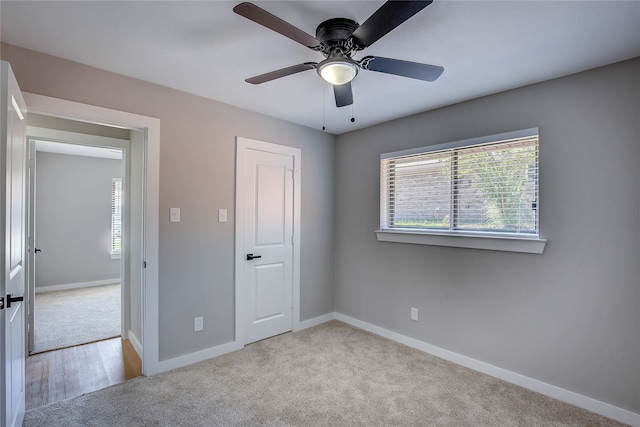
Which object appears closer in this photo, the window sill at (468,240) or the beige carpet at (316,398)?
the beige carpet at (316,398)

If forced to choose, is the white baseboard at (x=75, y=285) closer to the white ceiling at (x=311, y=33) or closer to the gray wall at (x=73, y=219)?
the gray wall at (x=73, y=219)

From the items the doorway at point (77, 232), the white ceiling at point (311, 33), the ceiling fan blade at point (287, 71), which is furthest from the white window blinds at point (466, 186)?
the doorway at point (77, 232)

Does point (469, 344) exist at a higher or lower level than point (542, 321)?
lower

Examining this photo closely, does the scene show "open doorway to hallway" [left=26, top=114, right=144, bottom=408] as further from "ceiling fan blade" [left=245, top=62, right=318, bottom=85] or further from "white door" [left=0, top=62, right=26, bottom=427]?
"ceiling fan blade" [left=245, top=62, right=318, bottom=85]

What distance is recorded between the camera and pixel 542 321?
7.62ft

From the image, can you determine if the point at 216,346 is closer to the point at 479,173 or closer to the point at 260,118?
the point at 260,118

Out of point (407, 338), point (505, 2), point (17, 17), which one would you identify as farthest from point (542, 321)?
point (17, 17)

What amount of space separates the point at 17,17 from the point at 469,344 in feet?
12.6

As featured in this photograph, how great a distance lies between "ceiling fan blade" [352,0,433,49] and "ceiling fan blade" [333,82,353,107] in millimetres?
350

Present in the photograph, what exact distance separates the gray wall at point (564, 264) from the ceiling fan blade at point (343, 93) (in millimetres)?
1293

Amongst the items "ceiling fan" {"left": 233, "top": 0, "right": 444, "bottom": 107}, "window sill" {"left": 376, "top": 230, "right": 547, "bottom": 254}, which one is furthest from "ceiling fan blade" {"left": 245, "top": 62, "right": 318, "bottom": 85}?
"window sill" {"left": 376, "top": 230, "right": 547, "bottom": 254}

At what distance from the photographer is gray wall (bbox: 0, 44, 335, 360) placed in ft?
7.61

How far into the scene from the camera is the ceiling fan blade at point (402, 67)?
5.33 ft

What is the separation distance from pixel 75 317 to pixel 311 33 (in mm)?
4496
